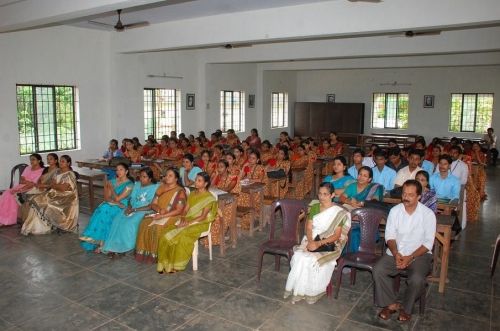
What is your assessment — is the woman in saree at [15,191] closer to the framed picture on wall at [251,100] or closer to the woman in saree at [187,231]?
the woman in saree at [187,231]

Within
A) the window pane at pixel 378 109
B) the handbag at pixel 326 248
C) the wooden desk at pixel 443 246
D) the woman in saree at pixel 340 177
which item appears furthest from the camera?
the window pane at pixel 378 109

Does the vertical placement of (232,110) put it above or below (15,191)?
above

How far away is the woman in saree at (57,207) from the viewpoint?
6.75m

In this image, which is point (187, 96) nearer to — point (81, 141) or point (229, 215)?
point (81, 141)

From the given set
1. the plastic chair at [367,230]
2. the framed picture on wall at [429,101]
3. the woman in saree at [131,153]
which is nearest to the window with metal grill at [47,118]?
the woman in saree at [131,153]

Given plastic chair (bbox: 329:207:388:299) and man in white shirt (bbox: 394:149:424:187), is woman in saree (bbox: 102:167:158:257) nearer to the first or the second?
plastic chair (bbox: 329:207:388:299)

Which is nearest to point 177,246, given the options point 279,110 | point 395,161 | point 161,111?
point 395,161

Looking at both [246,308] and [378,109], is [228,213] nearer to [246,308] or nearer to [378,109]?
[246,308]

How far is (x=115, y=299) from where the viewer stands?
15.1ft

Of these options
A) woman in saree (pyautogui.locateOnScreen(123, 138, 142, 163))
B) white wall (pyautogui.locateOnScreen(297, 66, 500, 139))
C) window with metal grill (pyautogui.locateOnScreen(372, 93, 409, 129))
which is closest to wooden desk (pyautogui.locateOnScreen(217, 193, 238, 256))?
woman in saree (pyautogui.locateOnScreen(123, 138, 142, 163))

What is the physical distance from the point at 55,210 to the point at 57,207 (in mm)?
51

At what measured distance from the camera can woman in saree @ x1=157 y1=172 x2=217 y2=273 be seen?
204 inches

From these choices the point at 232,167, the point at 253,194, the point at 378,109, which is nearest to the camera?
the point at 253,194

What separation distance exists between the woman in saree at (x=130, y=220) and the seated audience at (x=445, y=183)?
12.3 feet
